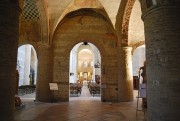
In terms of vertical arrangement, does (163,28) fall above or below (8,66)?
above

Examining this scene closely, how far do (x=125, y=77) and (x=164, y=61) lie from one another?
6466mm

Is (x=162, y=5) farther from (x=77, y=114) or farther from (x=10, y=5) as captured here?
(x=77, y=114)

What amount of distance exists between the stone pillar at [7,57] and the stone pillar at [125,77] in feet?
24.0

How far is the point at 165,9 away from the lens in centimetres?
470

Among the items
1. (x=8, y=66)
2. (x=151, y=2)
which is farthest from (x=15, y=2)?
(x=151, y=2)

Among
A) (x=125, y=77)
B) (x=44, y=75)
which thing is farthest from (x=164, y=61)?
(x=44, y=75)

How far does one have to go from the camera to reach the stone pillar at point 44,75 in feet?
35.5

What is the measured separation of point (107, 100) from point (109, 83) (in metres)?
1.04

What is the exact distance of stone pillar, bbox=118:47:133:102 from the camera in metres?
10.8

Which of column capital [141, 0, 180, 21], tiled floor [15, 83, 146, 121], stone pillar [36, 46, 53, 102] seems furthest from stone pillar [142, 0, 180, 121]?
stone pillar [36, 46, 53, 102]

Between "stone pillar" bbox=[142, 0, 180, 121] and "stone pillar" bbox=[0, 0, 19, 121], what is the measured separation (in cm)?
351

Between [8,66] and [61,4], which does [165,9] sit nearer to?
[8,66]

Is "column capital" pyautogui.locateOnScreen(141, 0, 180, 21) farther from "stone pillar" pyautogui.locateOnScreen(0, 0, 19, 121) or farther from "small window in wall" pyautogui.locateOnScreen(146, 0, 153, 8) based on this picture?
"stone pillar" pyautogui.locateOnScreen(0, 0, 19, 121)

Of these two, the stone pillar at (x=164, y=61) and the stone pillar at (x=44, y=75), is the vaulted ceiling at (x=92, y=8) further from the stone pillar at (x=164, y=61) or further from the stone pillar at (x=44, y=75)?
the stone pillar at (x=164, y=61)
